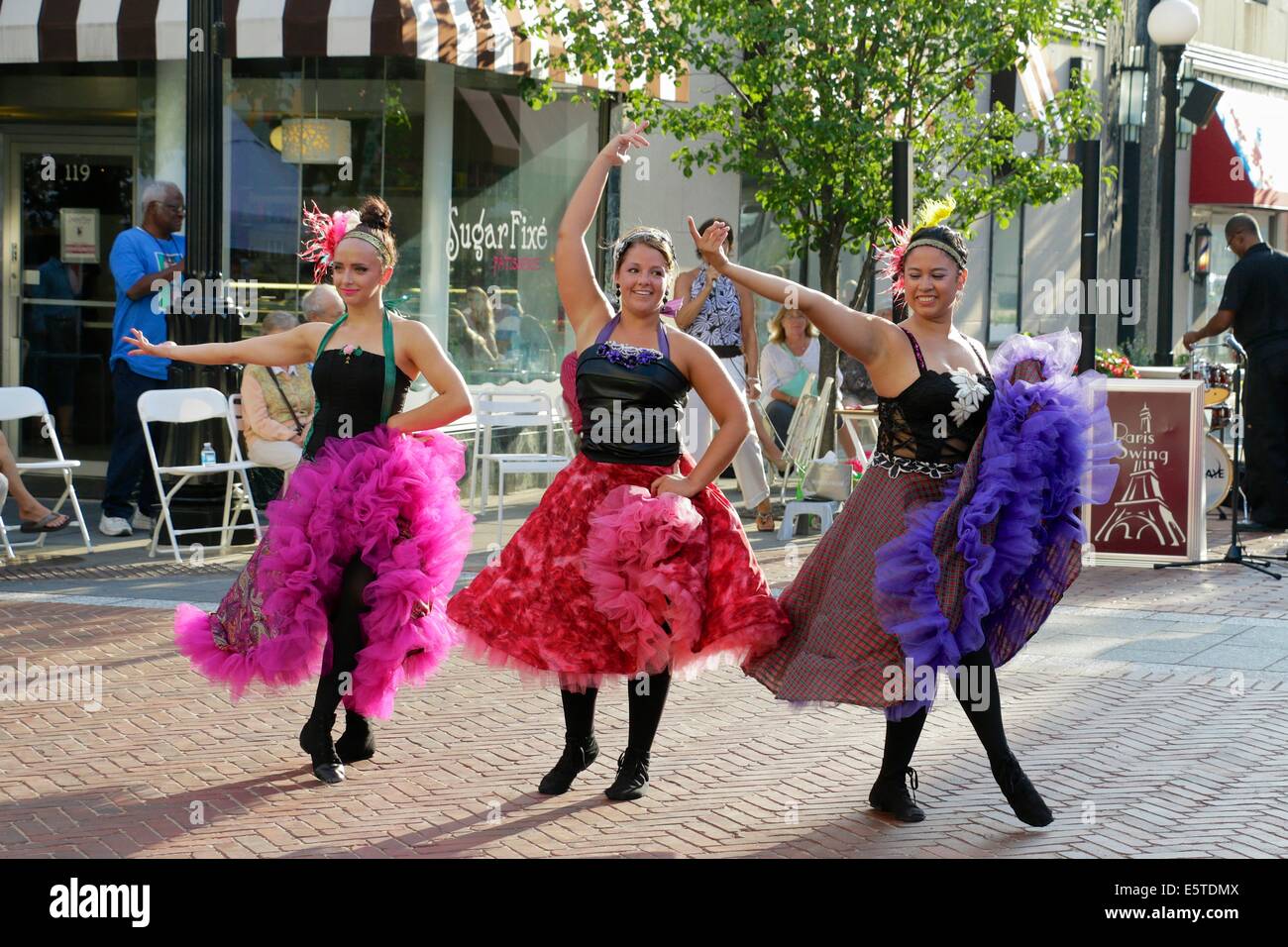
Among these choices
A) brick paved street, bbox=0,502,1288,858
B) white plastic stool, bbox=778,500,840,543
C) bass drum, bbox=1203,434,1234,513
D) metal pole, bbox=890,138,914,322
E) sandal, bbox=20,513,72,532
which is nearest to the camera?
brick paved street, bbox=0,502,1288,858

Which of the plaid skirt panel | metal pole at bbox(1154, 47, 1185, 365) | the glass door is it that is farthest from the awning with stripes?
the plaid skirt panel

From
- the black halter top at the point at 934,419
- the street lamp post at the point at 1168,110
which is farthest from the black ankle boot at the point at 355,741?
the street lamp post at the point at 1168,110

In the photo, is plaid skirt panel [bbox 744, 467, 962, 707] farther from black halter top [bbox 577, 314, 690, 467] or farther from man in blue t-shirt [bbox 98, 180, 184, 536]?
man in blue t-shirt [bbox 98, 180, 184, 536]

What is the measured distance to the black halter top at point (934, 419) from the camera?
5855 millimetres

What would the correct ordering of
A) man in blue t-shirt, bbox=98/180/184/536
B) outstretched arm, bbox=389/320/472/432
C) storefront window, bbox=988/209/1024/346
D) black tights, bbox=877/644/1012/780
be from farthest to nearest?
1. storefront window, bbox=988/209/1024/346
2. man in blue t-shirt, bbox=98/180/184/536
3. outstretched arm, bbox=389/320/472/432
4. black tights, bbox=877/644/1012/780

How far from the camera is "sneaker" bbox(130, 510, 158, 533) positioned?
12.2m

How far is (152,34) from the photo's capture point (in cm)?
1293

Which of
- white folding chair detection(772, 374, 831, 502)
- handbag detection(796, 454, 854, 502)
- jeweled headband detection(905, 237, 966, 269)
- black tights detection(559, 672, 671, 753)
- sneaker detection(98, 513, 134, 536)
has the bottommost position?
black tights detection(559, 672, 671, 753)

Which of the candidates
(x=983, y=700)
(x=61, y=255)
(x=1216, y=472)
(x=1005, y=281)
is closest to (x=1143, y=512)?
(x=1216, y=472)

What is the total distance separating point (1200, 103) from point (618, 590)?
1293 cm

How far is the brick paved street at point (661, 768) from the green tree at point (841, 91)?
5.89 metres

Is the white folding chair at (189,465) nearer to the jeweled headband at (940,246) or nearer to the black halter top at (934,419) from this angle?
the black halter top at (934,419)

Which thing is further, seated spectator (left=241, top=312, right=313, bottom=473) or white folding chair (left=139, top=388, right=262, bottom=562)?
seated spectator (left=241, top=312, right=313, bottom=473)

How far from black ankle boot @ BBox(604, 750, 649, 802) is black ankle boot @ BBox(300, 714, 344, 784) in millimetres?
1003
